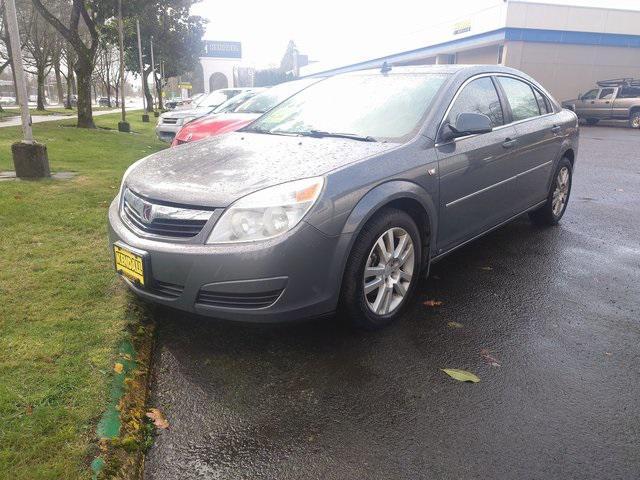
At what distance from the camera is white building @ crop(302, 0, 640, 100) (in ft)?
86.1

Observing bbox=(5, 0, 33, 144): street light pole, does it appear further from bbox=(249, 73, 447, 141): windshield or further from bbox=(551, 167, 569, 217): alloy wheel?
bbox=(551, 167, 569, 217): alloy wheel

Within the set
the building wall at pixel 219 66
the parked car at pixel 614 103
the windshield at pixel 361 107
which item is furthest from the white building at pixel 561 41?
the building wall at pixel 219 66

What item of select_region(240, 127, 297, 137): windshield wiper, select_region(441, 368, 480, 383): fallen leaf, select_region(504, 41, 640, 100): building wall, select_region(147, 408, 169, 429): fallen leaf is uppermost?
select_region(504, 41, 640, 100): building wall

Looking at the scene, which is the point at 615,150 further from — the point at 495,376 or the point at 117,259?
the point at 117,259

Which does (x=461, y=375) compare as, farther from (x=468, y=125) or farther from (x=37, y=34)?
(x=37, y=34)

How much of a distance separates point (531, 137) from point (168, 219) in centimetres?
328

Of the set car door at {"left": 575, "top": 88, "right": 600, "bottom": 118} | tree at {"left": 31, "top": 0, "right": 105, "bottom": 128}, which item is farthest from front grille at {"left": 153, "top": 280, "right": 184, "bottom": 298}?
car door at {"left": 575, "top": 88, "right": 600, "bottom": 118}

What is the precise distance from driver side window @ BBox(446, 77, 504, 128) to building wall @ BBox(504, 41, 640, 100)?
82.4 feet

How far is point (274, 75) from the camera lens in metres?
78.6

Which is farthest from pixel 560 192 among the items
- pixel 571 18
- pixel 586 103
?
pixel 571 18

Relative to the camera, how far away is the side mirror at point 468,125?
3.47 m

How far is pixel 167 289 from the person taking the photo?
280 centimetres

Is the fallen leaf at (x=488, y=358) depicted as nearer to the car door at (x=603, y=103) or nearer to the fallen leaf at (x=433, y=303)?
the fallen leaf at (x=433, y=303)

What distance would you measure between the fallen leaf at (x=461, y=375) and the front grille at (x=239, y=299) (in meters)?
1.01
